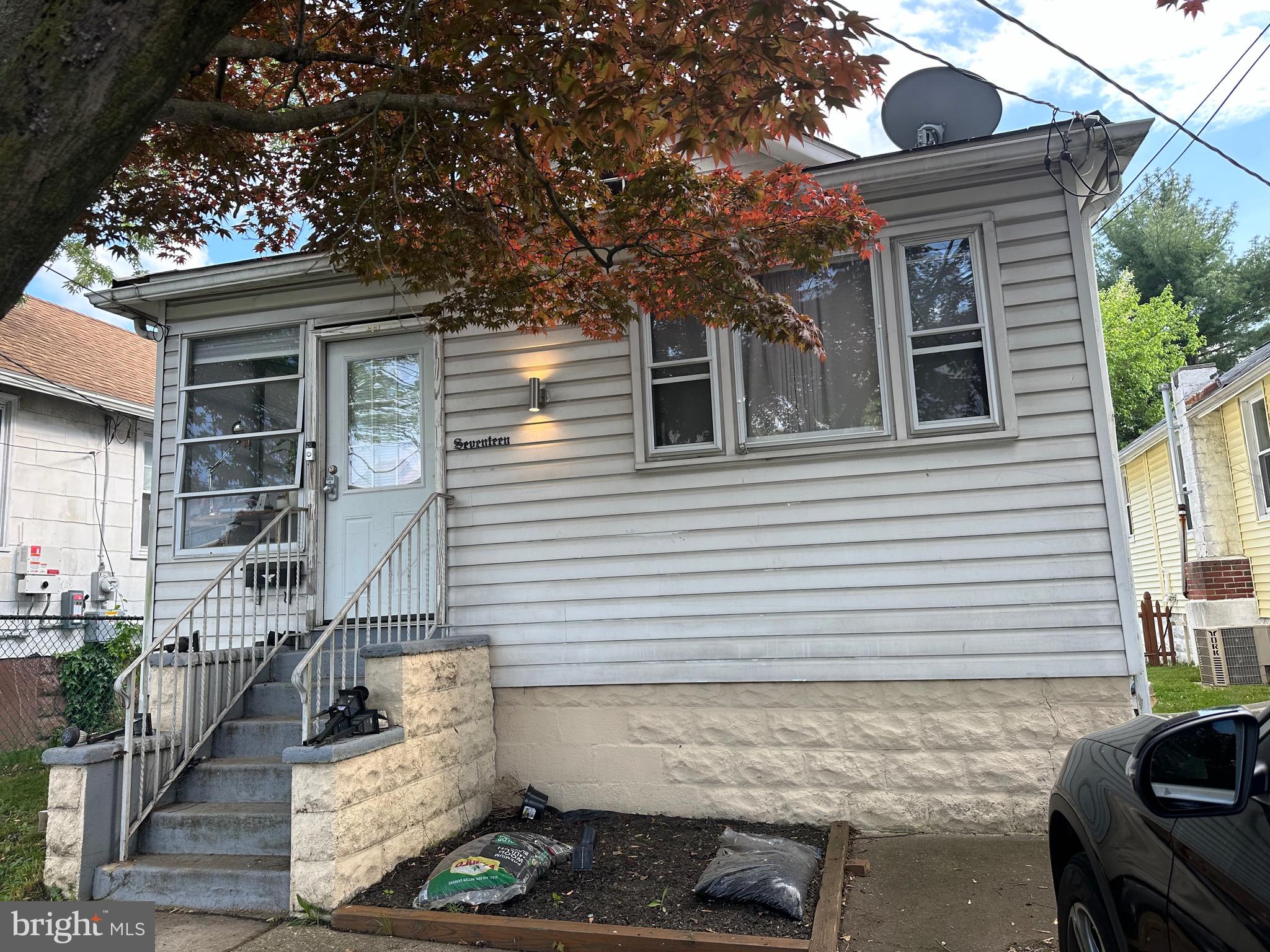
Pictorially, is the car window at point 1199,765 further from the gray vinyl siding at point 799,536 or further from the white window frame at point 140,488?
the white window frame at point 140,488

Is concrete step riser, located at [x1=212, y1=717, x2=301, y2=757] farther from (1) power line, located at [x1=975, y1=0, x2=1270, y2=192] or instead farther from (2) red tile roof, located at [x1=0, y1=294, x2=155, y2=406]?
(2) red tile roof, located at [x1=0, y1=294, x2=155, y2=406]

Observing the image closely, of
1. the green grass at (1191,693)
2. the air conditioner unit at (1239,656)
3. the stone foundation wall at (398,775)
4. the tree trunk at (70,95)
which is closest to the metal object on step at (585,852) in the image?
the stone foundation wall at (398,775)

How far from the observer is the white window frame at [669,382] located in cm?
603

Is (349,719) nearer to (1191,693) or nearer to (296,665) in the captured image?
(296,665)

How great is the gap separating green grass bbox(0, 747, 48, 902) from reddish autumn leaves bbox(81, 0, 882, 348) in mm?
3985

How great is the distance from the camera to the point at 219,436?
23.7 feet

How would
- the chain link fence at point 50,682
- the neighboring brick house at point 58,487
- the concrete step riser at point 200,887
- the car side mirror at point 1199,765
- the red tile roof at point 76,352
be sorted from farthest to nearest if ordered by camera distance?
the red tile roof at point 76,352 → the neighboring brick house at point 58,487 → the chain link fence at point 50,682 → the concrete step riser at point 200,887 → the car side mirror at point 1199,765

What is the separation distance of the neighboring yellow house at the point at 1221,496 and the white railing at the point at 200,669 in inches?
367

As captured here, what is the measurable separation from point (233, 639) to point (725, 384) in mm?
4220

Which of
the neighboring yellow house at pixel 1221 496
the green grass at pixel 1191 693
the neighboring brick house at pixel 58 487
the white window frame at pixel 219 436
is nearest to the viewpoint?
the white window frame at pixel 219 436

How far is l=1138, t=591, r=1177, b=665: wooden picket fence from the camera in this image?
45.0 feet

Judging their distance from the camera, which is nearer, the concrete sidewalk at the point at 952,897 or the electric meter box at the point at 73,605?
the concrete sidewalk at the point at 952,897

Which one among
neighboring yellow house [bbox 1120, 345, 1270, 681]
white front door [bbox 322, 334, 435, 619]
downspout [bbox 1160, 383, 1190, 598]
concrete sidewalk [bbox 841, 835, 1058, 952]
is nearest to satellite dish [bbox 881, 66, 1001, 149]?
white front door [bbox 322, 334, 435, 619]

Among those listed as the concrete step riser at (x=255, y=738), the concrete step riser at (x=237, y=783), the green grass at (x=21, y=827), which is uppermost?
the concrete step riser at (x=255, y=738)
